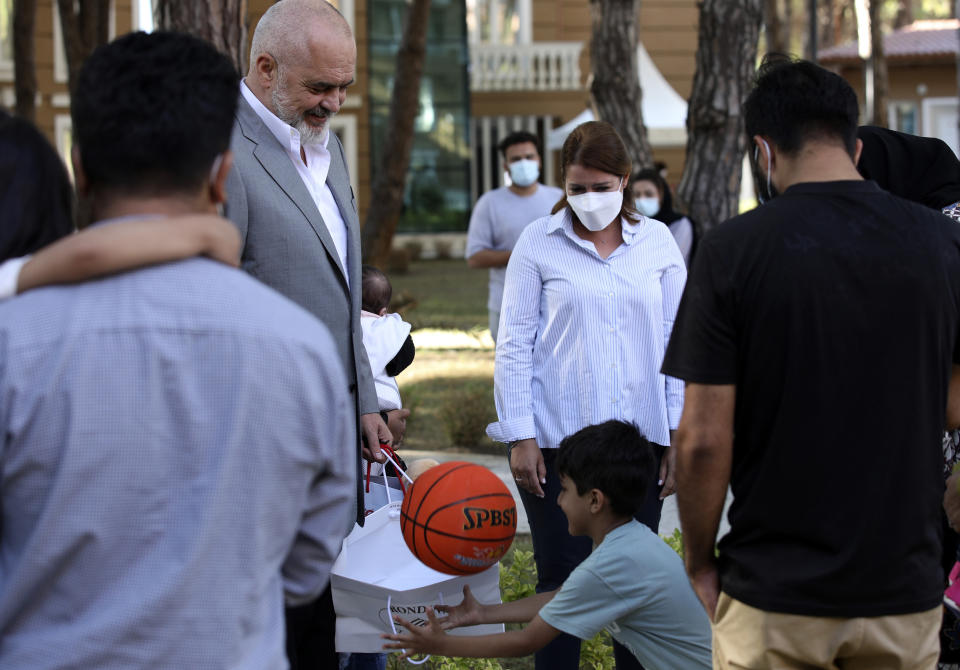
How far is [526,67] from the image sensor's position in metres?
27.2

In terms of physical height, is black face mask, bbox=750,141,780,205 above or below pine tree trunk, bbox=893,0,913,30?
below

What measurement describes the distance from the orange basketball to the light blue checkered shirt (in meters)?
1.57

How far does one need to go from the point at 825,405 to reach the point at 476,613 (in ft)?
4.73

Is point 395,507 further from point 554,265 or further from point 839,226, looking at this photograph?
point 839,226

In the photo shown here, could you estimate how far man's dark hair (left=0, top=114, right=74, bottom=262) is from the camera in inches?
75.6

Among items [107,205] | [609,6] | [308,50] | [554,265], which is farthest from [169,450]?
[609,6]

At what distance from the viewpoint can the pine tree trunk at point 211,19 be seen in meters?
5.71

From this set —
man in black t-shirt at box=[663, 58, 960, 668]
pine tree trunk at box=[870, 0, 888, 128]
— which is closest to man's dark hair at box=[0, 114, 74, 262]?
man in black t-shirt at box=[663, 58, 960, 668]

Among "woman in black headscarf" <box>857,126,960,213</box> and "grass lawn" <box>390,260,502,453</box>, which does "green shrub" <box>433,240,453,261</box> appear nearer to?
"grass lawn" <box>390,260,502,453</box>

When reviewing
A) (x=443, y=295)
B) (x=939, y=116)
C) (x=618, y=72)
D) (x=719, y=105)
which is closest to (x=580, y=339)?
(x=719, y=105)

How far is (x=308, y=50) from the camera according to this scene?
10.9 feet

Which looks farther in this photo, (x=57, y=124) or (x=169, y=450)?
(x=57, y=124)

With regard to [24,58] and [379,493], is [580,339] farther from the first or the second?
[24,58]

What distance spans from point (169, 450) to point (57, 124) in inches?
1000
